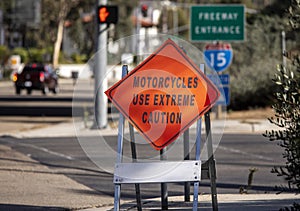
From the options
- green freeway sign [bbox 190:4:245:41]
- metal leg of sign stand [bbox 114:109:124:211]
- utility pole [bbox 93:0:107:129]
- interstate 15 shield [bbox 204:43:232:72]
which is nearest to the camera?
metal leg of sign stand [bbox 114:109:124:211]

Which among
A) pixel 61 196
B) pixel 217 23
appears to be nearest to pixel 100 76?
pixel 217 23

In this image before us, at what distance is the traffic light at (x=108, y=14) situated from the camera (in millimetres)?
23109

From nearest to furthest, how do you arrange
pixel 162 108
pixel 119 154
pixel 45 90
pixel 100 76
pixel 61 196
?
pixel 119 154, pixel 162 108, pixel 61 196, pixel 100 76, pixel 45 90

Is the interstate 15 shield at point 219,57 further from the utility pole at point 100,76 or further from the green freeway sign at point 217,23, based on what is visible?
the utility pole at point 100,76

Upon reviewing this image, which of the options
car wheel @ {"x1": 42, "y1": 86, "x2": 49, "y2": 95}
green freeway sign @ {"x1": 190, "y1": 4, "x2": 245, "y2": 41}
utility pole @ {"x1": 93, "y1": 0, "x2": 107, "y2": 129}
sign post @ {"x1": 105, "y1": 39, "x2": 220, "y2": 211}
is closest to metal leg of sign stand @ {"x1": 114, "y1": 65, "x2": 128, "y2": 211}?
sign post @ {"x1": 105, "y1": 39, "x2": 220, "y2": 211}

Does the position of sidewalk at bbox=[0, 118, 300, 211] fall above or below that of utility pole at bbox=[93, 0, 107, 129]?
below

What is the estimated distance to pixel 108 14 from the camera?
23203mm

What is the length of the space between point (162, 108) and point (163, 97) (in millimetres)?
125

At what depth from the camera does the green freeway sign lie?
86.8ft

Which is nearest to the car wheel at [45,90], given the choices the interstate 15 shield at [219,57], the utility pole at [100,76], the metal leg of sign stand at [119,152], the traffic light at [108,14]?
the interstate 15 shield at [219,57]

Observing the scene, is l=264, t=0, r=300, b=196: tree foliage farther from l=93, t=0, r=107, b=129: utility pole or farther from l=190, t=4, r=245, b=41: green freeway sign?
l=190, t=4, r=245, b=41: green freeway sign

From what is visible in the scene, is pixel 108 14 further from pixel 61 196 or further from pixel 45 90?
pixel 45 90

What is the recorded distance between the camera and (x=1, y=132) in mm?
24516

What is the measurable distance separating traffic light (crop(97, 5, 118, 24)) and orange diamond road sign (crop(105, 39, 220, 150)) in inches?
563
